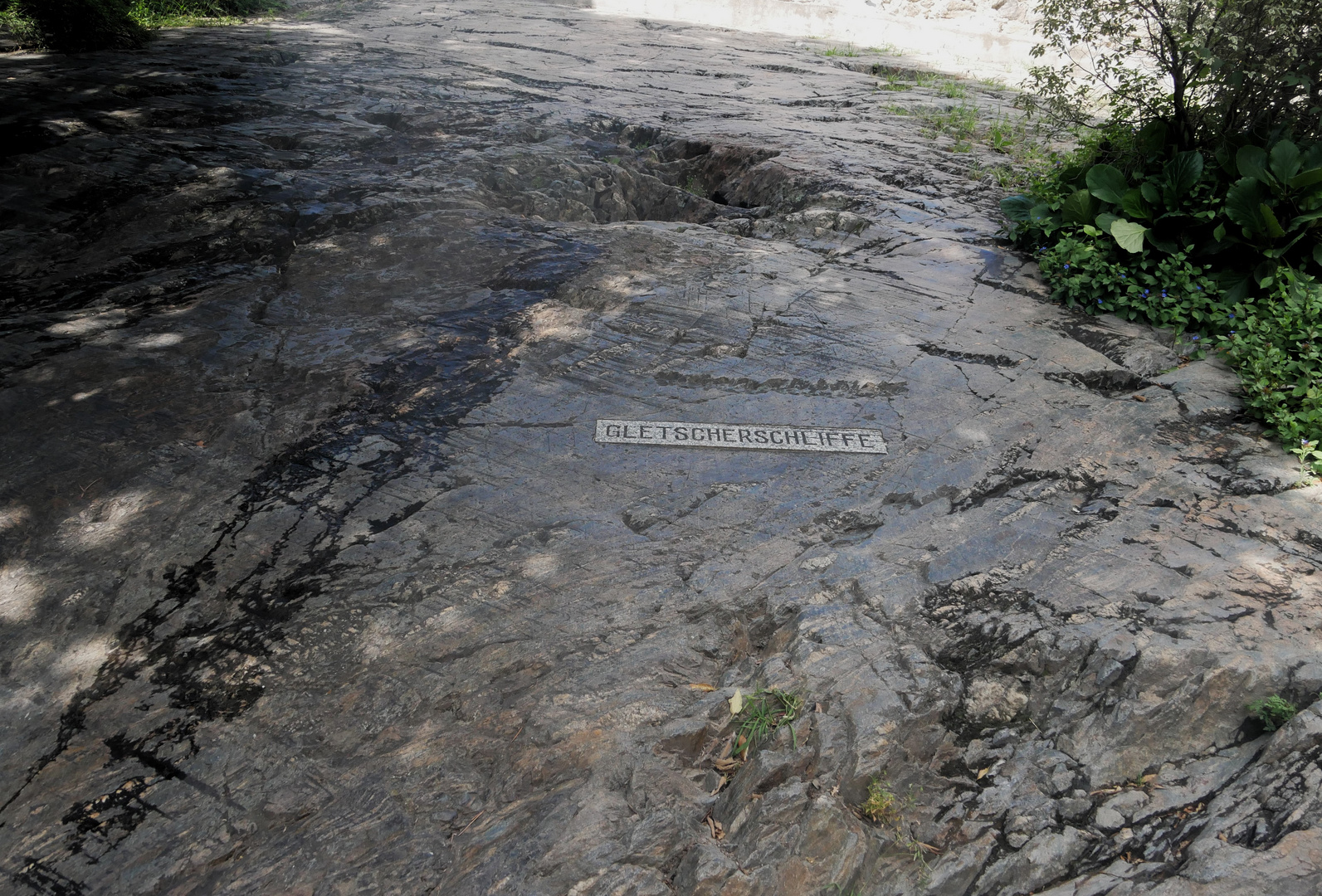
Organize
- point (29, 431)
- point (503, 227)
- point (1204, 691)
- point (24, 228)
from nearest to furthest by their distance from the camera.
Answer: point (1204, 691) < point (29, 431) < point (24, 228) < point (503, 227)

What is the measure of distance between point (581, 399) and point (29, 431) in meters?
2.11

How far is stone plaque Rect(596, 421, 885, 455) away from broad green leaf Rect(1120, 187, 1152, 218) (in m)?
2.20

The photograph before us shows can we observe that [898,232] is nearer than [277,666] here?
No

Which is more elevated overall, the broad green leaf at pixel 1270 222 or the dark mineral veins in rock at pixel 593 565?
the broad green leaf at pixel 1270 222

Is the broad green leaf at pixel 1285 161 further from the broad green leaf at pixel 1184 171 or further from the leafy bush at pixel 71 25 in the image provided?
the leafy bush at pixel 71 25

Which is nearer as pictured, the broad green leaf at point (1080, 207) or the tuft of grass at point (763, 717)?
the tuft of grass at point (763, 717)

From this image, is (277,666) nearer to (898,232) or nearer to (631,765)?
(631,765)

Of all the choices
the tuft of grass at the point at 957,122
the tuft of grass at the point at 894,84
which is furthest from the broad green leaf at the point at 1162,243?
the tuft of grass at the point at 894,84

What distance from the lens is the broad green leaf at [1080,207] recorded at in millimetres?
4570

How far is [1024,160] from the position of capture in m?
6.48

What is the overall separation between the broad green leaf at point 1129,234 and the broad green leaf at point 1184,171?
25cm

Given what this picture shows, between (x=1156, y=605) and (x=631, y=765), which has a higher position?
(x=1156, y=605)

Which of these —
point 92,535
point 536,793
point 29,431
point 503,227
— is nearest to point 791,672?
point 536,793

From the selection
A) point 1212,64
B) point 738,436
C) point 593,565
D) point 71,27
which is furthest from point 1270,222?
point 71,27
